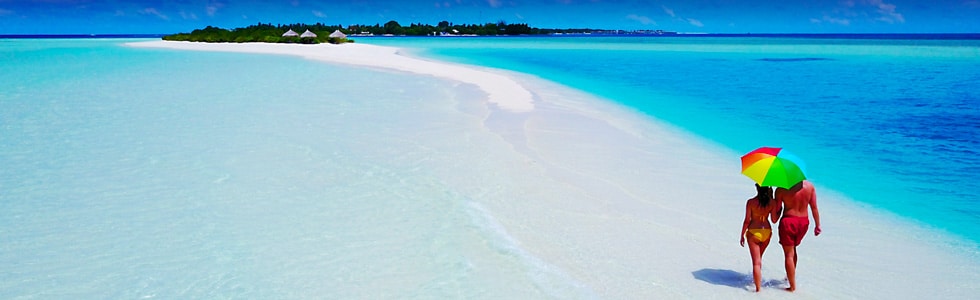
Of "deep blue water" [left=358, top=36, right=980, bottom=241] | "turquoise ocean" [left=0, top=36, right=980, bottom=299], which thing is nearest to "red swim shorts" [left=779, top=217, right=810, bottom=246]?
"turquoise ocean" [left=0, top=36, right=980, bottom=299]

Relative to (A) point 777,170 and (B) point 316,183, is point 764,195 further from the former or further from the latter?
(B) point 316,183

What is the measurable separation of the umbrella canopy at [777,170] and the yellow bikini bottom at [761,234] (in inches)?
18.1

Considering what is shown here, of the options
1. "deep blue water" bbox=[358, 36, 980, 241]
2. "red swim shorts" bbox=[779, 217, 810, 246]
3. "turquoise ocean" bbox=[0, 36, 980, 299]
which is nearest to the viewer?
"red swim shorts" bbox=[779, 217, 810, 246]

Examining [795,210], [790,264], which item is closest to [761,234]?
[795,210]

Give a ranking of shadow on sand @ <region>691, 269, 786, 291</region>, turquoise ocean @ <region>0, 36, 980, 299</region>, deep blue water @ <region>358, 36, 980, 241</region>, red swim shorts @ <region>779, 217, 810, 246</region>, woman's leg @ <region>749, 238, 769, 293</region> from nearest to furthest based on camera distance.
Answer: red swim shorts @ <region>779, 217, 810, 246</region>, woman's leg @ <region>749, 238, 769, 293</region>, shadow on sand @ <region>691, 269, 786, 291</region>, turquoise ocean @ <region>0, 36, 980, 299</region>, deep blue water @ <region>358, 36, 980, 241</region>

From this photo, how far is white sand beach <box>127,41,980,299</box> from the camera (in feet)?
15.2

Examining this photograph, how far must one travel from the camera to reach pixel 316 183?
720 centimetres

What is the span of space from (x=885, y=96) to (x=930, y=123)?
20.8 ft

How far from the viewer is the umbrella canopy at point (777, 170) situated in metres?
3.76

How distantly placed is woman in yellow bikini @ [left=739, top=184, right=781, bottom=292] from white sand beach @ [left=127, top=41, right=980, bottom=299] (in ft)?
1.29

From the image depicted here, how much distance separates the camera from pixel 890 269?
503 cm

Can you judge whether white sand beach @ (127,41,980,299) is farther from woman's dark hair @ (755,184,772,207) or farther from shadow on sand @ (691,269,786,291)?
woman's dark hair @ (755,184,772,207)

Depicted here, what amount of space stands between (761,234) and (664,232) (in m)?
1.57

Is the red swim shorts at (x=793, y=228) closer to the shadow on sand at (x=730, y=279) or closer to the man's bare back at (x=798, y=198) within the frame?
the man's bare back at (x=798, y=198)
